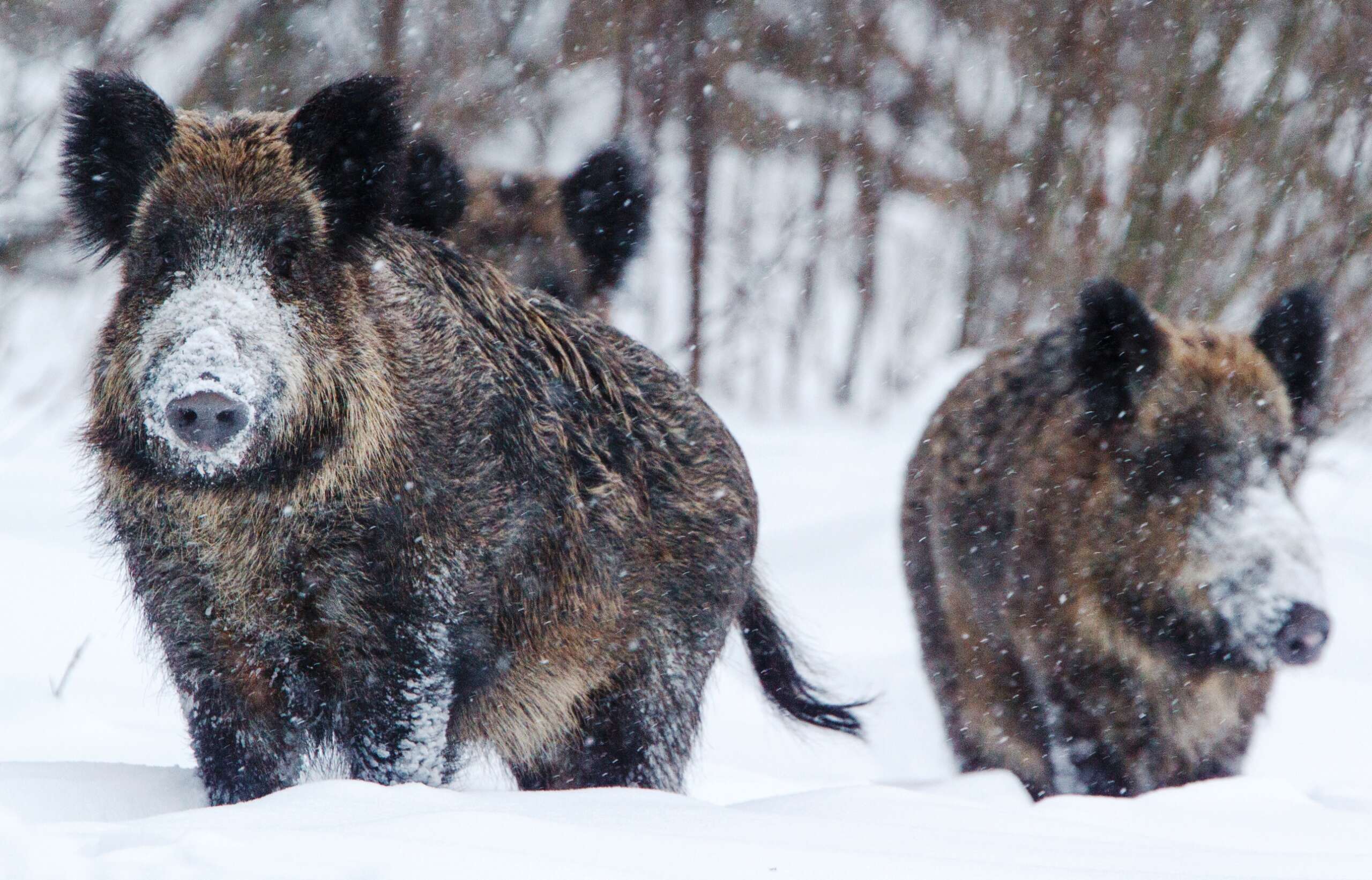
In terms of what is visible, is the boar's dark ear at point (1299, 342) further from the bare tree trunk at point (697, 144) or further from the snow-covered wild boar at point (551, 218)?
the bare tree trunk at point (697, 144)

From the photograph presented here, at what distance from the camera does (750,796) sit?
425cm

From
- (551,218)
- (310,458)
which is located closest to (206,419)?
(310,458)

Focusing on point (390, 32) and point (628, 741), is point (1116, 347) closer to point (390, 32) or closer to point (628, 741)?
point (628, 741)

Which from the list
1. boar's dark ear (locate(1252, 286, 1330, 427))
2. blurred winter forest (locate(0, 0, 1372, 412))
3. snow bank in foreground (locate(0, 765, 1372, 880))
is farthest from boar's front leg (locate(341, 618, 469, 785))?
blurred winter forest (locate(0, 0, 1372, 412))

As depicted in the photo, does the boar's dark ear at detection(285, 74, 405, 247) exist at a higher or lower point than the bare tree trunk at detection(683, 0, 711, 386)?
higher

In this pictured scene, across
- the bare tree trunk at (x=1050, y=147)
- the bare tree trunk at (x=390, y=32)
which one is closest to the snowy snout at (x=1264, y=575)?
the bare tree trunk at (x=390, y=32)

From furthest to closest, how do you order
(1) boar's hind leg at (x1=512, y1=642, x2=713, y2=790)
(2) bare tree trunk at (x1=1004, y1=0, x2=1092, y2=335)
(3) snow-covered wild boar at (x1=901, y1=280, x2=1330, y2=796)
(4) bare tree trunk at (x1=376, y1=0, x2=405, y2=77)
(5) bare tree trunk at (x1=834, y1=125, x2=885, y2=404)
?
(5) bare tree trunk at (x1=834, y1=125, x2=885, y2=404)
(2) bare tree trunk at (x1=1004, y1=0, x2=1092, y2=335)
(4) bare tree trunk at (x1=376, y1=0, x2=405, y2=77)
(3) snow-covered wild boar at (x1=901, y1=280, x2=1330, y2=796)
(1) boar's hind leg at (x1=512, y1=642, x2=713, y2=790)

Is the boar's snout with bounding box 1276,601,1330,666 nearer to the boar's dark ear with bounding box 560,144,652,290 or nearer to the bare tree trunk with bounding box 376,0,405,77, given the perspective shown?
the boar's dark ear with bounding box 560,144,652,290

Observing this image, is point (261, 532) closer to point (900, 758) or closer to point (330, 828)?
point (330, 828)

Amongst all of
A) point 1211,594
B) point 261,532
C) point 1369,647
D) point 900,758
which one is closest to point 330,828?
point 261,532

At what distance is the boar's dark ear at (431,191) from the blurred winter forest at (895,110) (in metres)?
1.87

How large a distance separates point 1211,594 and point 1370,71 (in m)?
4.85

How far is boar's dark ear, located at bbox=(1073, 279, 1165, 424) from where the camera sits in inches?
161

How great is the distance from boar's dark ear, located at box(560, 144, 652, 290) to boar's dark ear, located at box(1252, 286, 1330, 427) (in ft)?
6.43
